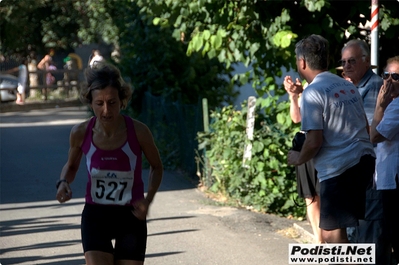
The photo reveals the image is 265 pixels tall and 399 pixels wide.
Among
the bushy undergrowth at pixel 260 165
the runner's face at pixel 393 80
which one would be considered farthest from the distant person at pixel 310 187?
the bushy undergrowth at pixel 260 165

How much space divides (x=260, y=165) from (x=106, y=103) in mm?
5258

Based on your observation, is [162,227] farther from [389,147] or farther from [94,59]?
[389,147]

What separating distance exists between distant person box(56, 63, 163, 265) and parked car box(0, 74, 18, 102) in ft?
92.2

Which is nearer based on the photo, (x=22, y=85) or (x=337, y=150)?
(x=337, y=150)

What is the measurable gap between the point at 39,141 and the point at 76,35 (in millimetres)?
23950

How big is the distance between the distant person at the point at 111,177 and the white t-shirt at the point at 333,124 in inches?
44.6

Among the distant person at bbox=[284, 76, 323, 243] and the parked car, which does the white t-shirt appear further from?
the parked car

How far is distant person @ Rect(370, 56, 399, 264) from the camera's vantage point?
18.3ft

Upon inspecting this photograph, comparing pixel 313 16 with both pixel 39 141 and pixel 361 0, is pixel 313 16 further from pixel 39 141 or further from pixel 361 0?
pixel 39 141

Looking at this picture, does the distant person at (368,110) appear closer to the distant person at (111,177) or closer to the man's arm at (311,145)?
the man's arm at (311,145)

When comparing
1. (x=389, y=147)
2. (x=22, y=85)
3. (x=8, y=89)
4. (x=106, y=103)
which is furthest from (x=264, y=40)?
(x=22, y=85)

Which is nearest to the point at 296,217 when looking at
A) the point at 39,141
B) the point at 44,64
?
the point at 39,141

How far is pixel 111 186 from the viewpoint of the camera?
4.66 metres

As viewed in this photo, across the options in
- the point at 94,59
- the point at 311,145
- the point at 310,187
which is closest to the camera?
the point at 311,145
